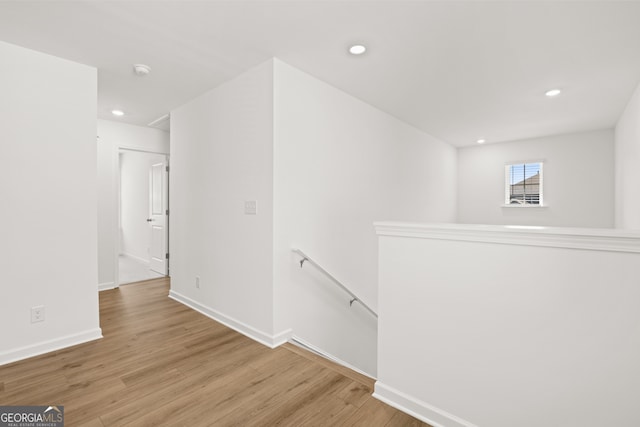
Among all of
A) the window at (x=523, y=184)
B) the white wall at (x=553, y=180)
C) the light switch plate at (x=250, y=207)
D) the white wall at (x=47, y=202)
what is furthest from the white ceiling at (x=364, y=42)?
the window at (x=523, y=184)

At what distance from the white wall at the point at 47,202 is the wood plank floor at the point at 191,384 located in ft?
0.91

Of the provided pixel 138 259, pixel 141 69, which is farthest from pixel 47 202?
pixel 138 259

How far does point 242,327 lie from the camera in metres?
2.99

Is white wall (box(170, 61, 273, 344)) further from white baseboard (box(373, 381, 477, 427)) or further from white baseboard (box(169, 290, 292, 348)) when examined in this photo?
white baseboard (box(373, 381, 477, 427))

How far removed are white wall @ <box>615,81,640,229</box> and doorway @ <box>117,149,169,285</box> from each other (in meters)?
6.61

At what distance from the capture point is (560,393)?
54.6 inches

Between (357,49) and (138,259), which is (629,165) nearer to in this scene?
(357,49)

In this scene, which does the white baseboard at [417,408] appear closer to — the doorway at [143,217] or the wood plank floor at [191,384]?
the wood plank floor at [191,384]

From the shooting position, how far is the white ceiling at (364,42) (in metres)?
2.06

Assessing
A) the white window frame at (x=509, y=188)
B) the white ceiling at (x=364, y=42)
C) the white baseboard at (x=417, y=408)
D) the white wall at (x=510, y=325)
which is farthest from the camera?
the white window frame at (x=509, y=188)

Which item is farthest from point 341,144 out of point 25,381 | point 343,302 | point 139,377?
point 25,381

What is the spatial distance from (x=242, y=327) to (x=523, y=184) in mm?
6390

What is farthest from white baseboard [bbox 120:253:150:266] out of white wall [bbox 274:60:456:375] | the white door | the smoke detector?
white wall [bbox 274:60:456:375]

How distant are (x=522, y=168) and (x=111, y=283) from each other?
26.2 feet
